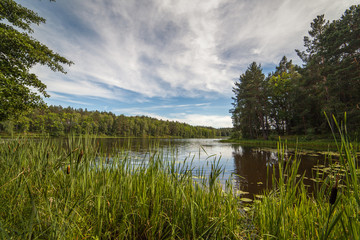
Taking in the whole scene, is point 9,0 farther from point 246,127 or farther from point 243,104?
point 246,127

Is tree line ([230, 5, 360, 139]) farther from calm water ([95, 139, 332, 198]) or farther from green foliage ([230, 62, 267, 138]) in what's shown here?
calm water ([95, 139, 332, 198])

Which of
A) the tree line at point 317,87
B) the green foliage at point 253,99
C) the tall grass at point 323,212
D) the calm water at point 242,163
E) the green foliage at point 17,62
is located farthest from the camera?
the green foliage at point 253,99

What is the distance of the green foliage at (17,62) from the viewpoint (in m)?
7.04

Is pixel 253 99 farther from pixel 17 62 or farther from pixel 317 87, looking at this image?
pixel 17 62

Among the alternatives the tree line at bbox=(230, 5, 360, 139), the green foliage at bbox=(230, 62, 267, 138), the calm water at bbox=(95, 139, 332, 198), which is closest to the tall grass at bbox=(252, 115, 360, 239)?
the calm water at bbox=(95, 139, 332, 198)

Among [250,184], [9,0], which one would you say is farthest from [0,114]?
[250,184]

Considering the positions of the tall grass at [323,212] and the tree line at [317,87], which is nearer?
the tall grass at [323,212]

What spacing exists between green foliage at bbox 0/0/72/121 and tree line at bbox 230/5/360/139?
12.3m

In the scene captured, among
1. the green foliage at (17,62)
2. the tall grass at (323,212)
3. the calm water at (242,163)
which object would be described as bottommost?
the calm water at (242,163)

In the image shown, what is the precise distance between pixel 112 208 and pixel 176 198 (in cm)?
80

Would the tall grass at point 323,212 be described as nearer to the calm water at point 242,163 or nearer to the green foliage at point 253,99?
the calm water at point 242,163

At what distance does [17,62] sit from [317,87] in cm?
2875

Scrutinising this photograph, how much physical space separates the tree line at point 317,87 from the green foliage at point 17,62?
12.3m

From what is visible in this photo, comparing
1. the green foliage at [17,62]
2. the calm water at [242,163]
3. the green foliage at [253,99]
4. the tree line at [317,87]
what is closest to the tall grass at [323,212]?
the calm water at [242,163]
